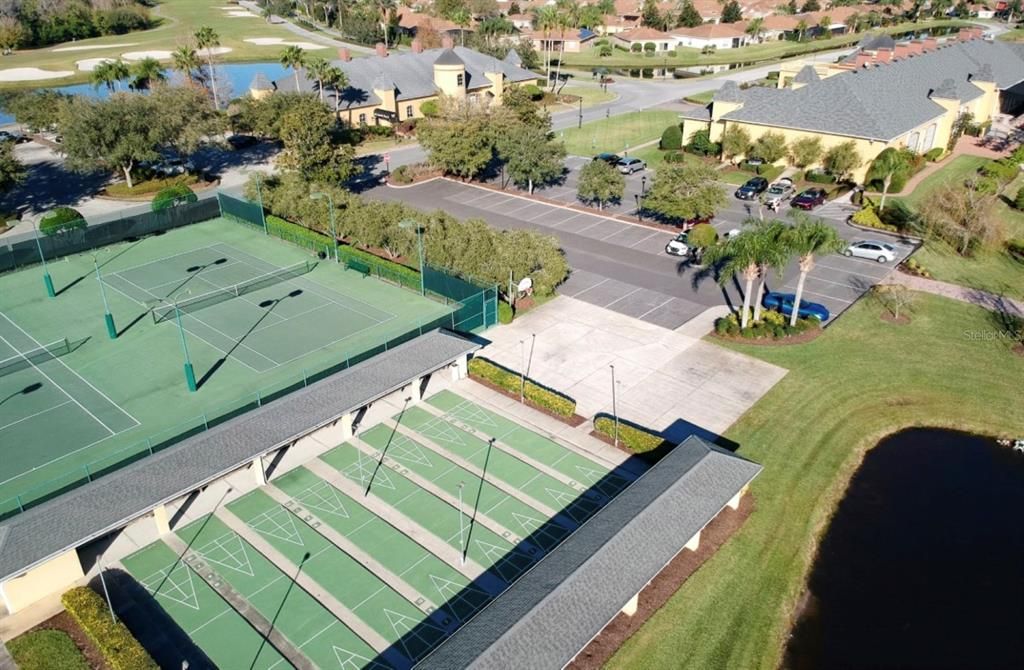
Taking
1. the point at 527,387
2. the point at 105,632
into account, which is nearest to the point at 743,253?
the point at 527,387

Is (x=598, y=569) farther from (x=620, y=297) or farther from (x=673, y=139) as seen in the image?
(x=673, y=139)

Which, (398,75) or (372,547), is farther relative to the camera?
(398,75)

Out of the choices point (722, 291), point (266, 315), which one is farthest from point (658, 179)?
point (266, 315)

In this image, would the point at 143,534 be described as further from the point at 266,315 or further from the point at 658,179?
the point at 658,179

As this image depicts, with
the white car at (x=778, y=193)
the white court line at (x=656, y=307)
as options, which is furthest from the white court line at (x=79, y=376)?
the white car at (x=778, y=193)

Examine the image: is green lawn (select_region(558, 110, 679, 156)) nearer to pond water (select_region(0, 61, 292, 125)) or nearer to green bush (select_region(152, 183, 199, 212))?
green bush (select_region(152, 183, 199, 212))

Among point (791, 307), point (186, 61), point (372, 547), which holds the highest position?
point (186, 61)

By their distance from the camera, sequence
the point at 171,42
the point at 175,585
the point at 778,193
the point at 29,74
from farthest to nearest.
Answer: the point at 171,42
the point at 29,74
the point at 778,193
the point at 175,585
